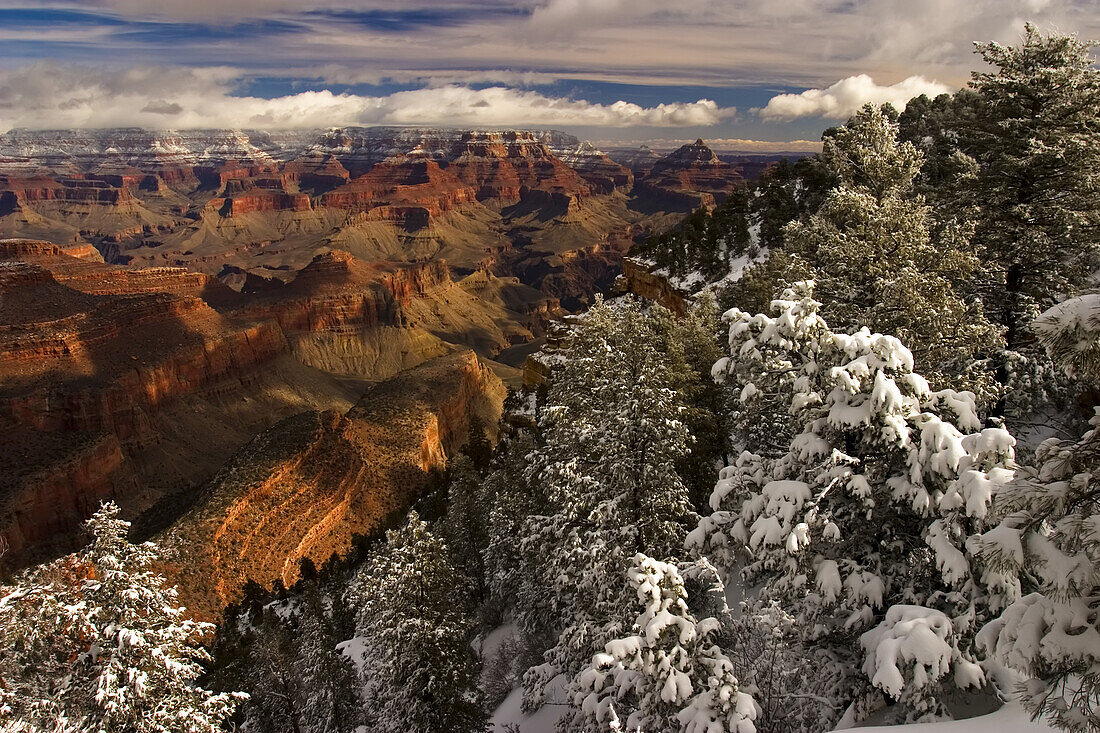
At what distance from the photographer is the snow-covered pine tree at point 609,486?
1483 cm

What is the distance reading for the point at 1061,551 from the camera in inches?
239

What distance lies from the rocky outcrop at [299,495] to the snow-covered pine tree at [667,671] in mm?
28913

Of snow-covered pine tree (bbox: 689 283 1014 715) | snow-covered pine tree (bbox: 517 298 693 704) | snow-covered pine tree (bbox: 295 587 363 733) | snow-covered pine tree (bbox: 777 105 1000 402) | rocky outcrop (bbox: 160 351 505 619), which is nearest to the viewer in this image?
snow-covered pine tree (bbox: 689 283 1014 715)

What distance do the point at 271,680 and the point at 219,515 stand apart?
19.5m

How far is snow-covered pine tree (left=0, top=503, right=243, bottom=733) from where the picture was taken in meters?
12.4

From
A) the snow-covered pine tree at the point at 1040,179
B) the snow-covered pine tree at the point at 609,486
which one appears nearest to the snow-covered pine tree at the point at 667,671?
the snow-covered pine tree at the point at 609,486

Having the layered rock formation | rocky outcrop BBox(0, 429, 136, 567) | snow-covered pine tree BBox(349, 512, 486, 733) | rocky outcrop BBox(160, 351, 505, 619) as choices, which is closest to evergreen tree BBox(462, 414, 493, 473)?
rocky outcrop BBox(160, 351, 505, 619)

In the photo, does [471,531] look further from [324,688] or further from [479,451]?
[479,451]

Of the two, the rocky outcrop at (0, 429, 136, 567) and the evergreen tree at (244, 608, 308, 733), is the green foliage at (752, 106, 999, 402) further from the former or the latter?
the rocky outcrop at (0, 429, 136, 567)

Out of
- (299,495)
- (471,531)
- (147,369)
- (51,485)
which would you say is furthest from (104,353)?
(471,531)

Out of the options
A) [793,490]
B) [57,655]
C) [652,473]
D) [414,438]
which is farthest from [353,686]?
[414,438]

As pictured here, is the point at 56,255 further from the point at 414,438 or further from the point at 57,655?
the point at 57,655

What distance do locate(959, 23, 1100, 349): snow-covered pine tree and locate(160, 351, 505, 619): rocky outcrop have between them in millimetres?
37703

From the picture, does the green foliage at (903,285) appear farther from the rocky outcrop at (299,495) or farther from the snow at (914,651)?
the rocky outcrop at (299,495)
